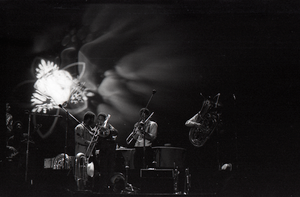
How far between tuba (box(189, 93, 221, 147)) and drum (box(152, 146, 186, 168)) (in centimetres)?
132

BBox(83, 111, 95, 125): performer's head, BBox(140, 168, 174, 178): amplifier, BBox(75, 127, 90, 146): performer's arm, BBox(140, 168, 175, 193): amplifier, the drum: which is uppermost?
BBox(83, 111, 95, 125): performer's head

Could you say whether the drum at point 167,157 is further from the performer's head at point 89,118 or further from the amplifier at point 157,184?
the performer's head at point 89,118

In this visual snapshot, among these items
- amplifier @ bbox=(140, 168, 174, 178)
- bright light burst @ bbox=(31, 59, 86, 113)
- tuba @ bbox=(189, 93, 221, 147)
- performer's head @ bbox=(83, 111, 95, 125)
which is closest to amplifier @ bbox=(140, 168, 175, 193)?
amplifier @ bbox=(140, 168, 174, 178)

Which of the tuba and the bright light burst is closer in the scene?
the tuba

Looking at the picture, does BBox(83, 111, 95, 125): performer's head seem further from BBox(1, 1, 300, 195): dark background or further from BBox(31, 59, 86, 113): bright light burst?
BBox(31, 59, 86, 113): bright light burst

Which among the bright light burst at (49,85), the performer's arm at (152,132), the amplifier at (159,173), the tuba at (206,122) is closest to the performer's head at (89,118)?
the performer's arm at (152,132)

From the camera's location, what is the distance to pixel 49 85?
9.30 m

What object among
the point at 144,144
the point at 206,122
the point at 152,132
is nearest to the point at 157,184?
the point at 144,144

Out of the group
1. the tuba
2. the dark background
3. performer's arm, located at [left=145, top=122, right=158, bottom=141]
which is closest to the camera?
performer's arm, located at [left=145, top=122, right=158, bottom=141]

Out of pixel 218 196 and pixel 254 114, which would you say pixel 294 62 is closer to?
pixel 254 114

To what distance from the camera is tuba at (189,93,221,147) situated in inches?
325

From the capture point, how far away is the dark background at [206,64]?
784cm

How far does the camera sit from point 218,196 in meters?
5.32

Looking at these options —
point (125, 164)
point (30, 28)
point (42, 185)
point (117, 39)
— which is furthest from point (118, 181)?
point (30, 28)
